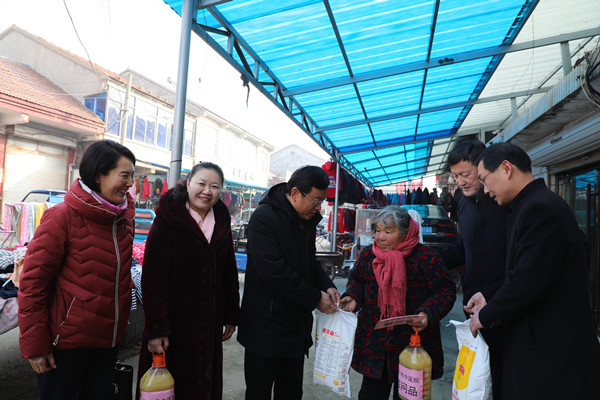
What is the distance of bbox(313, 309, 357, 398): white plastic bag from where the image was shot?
2006mm

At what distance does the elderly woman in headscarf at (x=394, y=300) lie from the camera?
6.59 feet

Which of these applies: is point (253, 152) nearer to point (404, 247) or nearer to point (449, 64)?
point (449, 64)

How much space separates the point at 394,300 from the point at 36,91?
18099mm

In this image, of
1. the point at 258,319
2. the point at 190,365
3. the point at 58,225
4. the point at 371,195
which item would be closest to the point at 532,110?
the point at 258,319

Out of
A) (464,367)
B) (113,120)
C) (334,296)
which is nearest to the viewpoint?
(464,367)

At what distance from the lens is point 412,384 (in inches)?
70.5

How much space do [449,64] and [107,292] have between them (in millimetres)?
5227

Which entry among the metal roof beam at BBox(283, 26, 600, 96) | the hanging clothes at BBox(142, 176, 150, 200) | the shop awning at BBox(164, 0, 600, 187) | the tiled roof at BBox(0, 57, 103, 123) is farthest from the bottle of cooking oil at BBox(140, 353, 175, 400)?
the hanging clothes at BBox(142, 176, 150, 200)

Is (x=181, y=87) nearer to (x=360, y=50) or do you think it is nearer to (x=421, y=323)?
(x=360, y=50)

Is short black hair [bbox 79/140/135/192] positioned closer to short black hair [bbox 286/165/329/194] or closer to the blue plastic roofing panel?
short black hair [bbox 286/165/329/194]

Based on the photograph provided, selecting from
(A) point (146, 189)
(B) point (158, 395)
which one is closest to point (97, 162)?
(B) point (158, 395)

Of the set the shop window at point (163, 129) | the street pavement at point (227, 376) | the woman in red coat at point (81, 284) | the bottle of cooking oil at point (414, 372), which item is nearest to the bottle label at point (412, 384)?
the bottle of cooking oil at point (414, 372)

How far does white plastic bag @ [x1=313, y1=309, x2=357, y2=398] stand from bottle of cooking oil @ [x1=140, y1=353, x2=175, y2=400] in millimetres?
824

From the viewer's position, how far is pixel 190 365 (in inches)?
76.7
